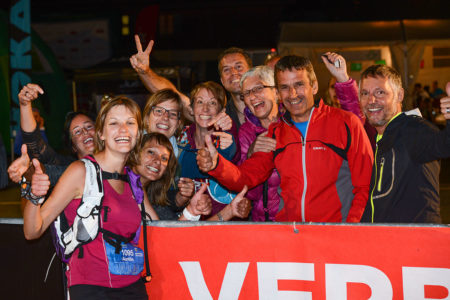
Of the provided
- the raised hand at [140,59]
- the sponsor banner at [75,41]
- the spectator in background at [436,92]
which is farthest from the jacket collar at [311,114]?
the sponsor banner at [75,41]

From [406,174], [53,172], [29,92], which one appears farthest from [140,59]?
[406,174]

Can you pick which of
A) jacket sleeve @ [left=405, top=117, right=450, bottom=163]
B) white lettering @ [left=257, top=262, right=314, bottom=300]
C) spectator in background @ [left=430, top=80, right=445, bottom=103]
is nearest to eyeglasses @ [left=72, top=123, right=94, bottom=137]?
white lettering @ [left=257, top=262, right=314, bottom=300]

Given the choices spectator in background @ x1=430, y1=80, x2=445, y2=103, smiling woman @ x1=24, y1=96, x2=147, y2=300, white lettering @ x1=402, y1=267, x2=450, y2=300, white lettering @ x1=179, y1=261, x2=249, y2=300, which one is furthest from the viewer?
spectator in background @ x1=430, y1=80, x2=445, y2=103

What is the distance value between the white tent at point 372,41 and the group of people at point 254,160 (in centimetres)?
990

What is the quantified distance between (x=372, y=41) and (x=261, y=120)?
37.1 feet

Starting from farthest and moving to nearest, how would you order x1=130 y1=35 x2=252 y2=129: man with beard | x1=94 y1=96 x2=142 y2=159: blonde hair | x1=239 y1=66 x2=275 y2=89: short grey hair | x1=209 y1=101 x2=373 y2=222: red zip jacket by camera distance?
x1=130 y1=35 x2=252 y2=129: man with beard → x1=239 y1=66 x2=275 y2=89: short grey hair → x1=209 y1=101 x2=373 y2=222: red zip jacket → x1=94 y1=96 x2=142 y2=159: blonde hair

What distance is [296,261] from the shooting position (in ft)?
10.7

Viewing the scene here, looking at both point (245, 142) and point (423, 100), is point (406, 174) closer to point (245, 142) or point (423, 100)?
point (245, 142)

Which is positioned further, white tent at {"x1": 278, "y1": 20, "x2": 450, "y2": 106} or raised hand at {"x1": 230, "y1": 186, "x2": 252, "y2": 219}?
white tent at {"x1": 278, "y1": 20, "x2": 450, "y2": 106}

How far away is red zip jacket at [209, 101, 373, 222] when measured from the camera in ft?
11.7

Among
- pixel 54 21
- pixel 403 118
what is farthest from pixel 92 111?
pixel 403 118

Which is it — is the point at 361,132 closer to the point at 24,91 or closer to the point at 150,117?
the point at 150,117

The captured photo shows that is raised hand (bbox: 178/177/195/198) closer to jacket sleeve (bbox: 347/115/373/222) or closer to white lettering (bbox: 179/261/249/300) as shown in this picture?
white lettering (bbox: 179/261/249/300)

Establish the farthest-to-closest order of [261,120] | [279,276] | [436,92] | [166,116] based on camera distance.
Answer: [436,92]
[166,116]
[261,120]
[279,276]
